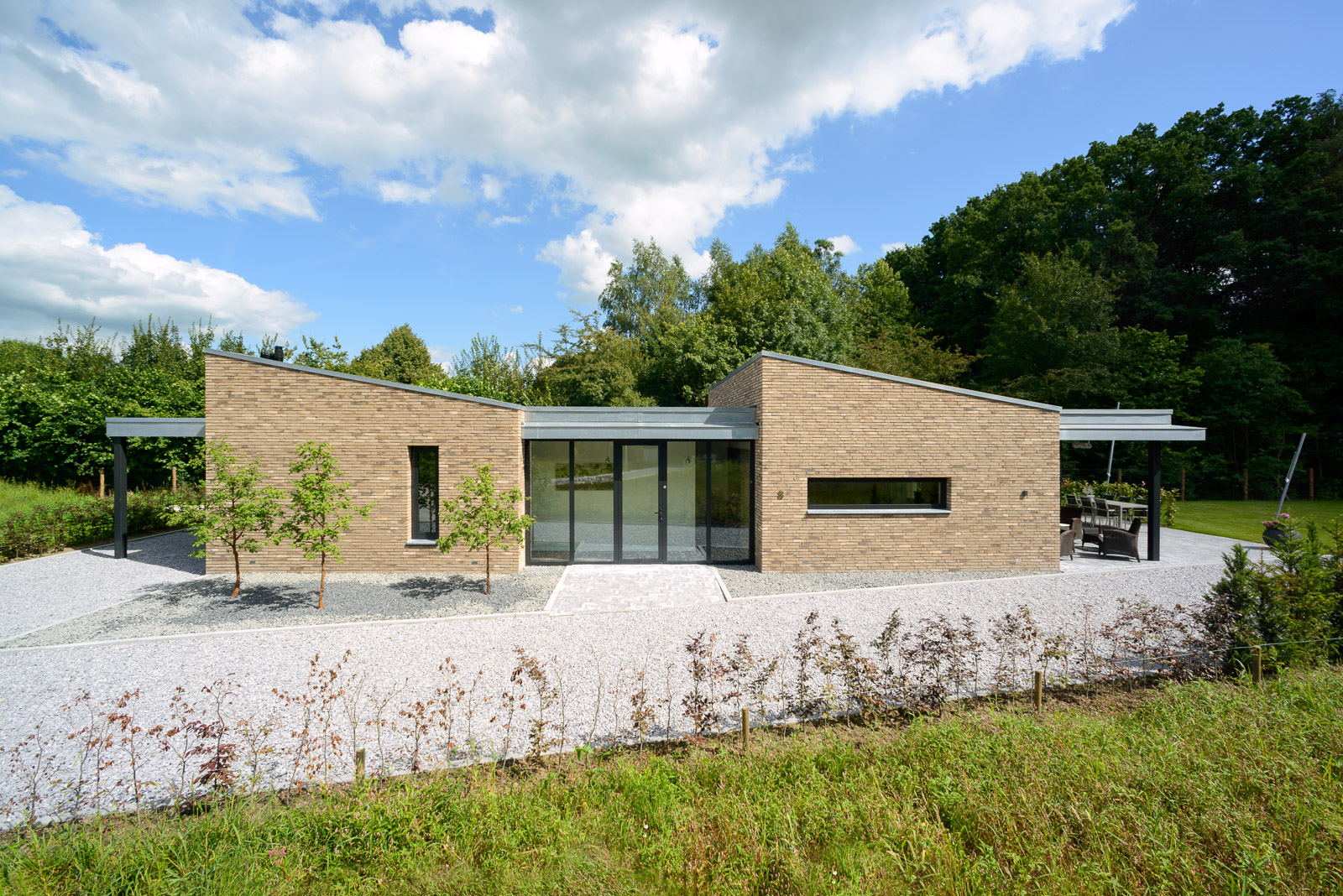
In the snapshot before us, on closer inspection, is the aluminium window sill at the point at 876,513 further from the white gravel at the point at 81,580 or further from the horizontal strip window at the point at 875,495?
the white gravel at the point at 81,580

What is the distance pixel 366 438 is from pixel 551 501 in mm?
3769

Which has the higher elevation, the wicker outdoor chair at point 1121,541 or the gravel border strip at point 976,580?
the wicker outdoor chair at point 1121,541

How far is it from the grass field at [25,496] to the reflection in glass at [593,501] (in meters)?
12.9

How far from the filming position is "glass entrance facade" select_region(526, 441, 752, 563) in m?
11.3

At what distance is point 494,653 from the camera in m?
6.82

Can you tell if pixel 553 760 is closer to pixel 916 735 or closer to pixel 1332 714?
pixel 916 735

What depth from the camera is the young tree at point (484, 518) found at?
30.1ft

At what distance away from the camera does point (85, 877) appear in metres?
2.99

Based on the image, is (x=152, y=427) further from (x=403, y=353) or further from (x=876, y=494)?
(x=403, y=353)

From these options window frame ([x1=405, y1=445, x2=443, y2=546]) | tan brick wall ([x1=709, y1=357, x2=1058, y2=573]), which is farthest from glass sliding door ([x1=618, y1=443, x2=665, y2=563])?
window frame ([x1=405, y1=445, x2=443, y2=546])

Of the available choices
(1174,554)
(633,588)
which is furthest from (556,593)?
(1174,554)

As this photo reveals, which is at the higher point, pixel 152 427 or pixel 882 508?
pixel 152 427

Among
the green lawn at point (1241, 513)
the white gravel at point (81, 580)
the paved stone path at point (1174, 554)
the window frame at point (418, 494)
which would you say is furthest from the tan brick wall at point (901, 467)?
the white gravel at point (81, 580)

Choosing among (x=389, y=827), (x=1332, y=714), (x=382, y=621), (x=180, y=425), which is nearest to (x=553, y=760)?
(x=389, y=827)
